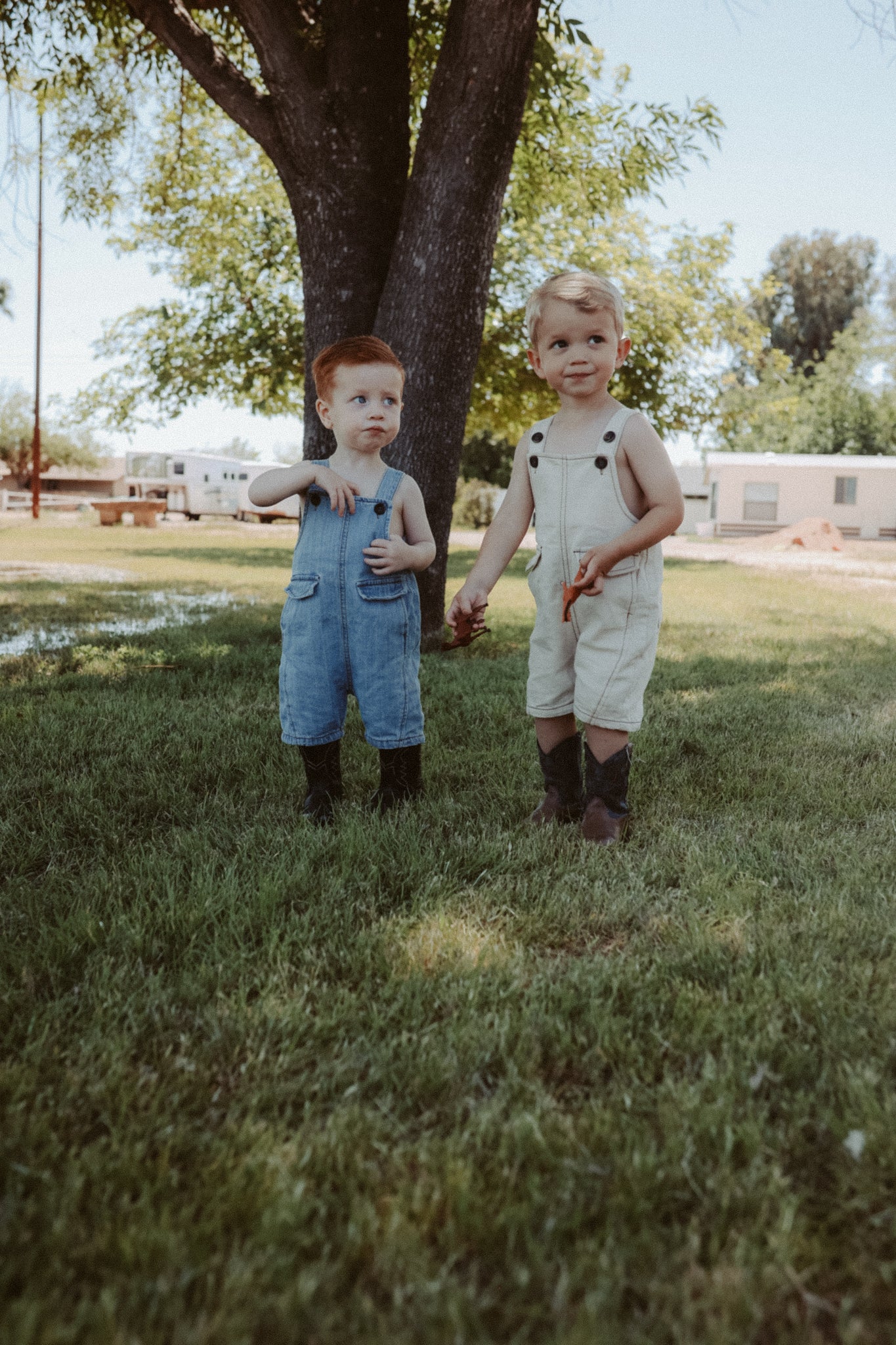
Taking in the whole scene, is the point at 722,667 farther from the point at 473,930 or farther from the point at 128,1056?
the point at 128,1056

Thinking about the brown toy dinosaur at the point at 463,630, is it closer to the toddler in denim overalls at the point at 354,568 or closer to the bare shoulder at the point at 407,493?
the toddler in denim overalls at the point at 354,568

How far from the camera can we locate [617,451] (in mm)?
2865

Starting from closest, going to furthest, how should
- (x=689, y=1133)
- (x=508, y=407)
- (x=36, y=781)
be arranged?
(x=689, y=1133), (x=36, y=781), (x=508, y=407)

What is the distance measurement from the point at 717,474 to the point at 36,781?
1473 inches

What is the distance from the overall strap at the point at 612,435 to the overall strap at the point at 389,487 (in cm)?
63

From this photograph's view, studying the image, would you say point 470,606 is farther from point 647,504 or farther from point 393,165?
point 393,165

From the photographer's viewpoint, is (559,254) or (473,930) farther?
(559,254)

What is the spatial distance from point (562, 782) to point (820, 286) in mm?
55480

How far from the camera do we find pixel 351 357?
2914 millimetres

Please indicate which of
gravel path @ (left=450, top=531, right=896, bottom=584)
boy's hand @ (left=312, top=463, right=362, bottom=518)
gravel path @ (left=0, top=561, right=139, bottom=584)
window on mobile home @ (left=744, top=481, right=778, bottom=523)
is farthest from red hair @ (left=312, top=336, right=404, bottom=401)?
window on mobile home @ (left=744, top=481, right=778, bottom=523)

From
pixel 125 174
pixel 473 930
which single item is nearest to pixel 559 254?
pixel 125 174

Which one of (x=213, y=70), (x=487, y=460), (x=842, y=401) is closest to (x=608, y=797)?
(x=213, y=70)

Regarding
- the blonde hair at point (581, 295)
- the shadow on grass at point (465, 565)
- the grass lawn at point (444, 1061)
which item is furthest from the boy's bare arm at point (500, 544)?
the shadow on grass at point (465, 565)

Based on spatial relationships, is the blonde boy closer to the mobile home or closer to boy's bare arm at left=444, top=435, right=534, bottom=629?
boy's bare arm at left=444, top=435, right=534, bottom=629
